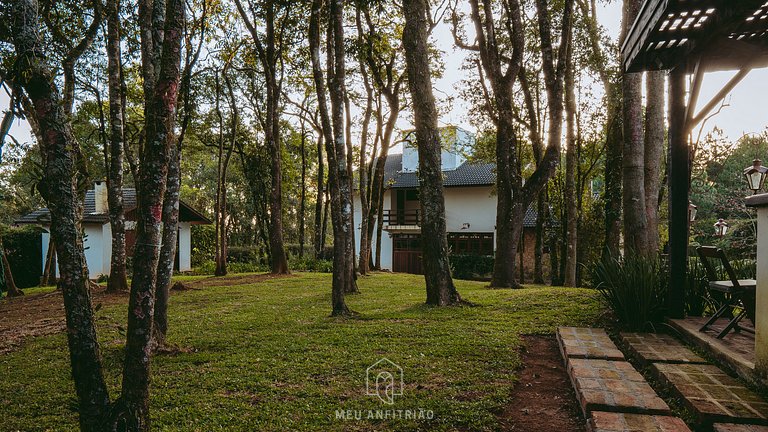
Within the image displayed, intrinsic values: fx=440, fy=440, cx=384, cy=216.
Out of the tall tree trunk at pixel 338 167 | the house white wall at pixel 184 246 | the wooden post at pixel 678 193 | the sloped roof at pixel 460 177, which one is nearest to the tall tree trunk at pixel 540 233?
the sloped roof at pixel 460 177

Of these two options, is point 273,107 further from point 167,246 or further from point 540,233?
point 540,233

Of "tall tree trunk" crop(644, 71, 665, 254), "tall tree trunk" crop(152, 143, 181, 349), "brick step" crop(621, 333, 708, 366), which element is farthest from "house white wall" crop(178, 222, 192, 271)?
"brick step" crop(621, 333, 708, 366)

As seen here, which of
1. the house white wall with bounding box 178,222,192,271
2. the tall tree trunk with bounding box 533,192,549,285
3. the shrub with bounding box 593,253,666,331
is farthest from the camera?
the house white wall with bounding box 178,222,192,271

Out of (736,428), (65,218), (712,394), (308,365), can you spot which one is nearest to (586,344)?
(712,394)

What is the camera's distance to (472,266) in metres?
25.9

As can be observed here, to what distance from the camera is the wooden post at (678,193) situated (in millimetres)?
5355

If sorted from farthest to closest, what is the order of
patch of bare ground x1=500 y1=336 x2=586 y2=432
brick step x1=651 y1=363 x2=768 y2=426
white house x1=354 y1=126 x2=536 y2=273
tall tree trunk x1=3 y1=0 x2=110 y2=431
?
white house x1=354 y1=126 x2=536 y2=273 < patch of bare ground x1=500 y1=336 x2=586 y2=432 < brick step x1=651 y1=363 x2=768 y2=426 < tall tree trunk x1=3 y1=0 x2=110 y2=431

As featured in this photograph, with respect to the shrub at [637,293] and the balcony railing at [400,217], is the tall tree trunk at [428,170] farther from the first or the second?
the balcony railing at [400,217]

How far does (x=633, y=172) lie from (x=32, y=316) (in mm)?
11902

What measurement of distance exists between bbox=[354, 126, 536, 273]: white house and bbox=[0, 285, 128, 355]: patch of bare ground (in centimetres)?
1814

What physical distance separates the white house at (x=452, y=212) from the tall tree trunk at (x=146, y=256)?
24.0m

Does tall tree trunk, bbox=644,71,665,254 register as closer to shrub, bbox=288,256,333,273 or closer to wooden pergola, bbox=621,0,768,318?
wooden pergola, bbox=621,0,768,318

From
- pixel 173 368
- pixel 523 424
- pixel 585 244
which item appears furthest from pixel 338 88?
pixel 585 244

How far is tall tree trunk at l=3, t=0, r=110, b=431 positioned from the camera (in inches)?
101
